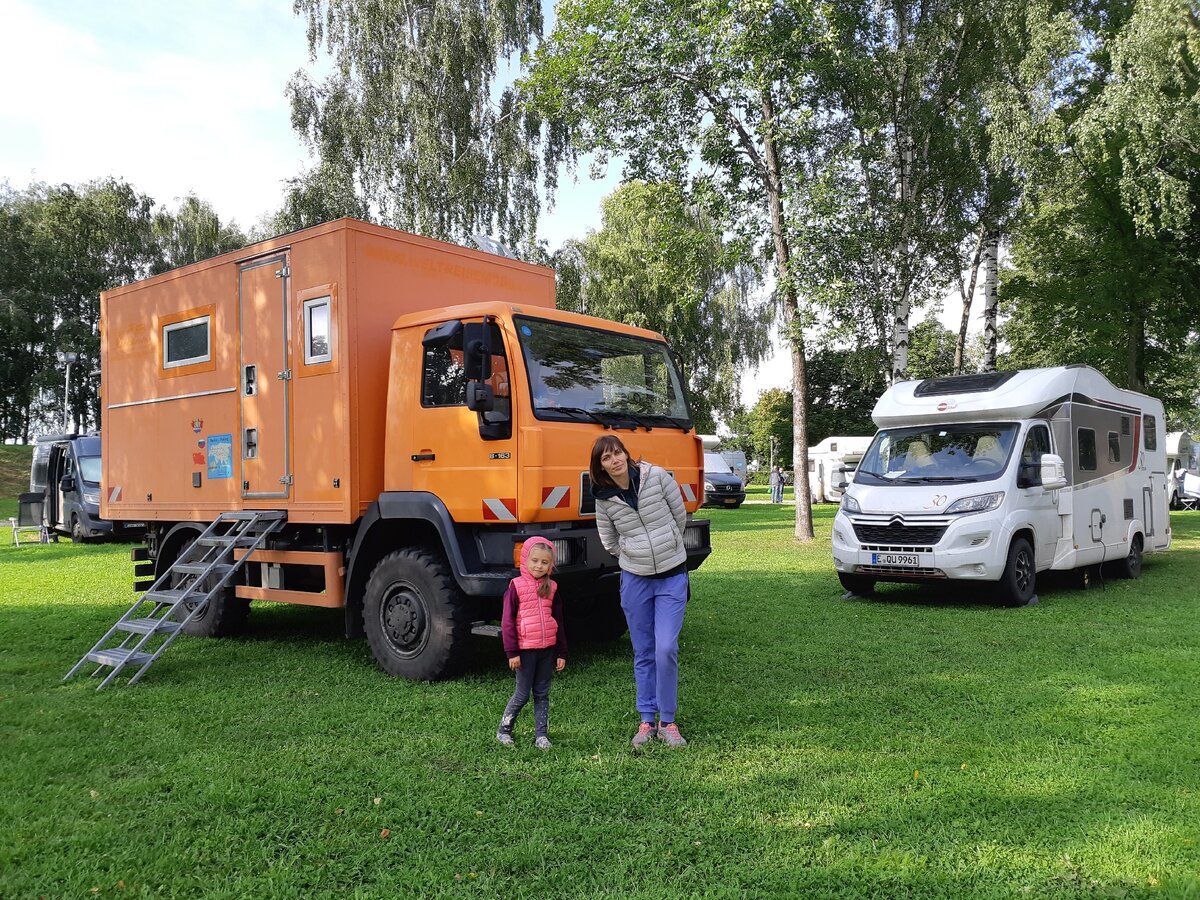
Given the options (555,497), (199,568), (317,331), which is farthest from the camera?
(199,568)

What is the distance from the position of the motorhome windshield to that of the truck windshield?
13.1ft

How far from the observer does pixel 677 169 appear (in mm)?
18219

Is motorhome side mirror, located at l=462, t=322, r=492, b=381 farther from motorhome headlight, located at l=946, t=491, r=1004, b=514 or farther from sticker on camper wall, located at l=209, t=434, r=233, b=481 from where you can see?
motorhome headlight, located at l=946, t=491, r=1004, b=514

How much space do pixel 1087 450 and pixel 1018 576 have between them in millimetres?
2323

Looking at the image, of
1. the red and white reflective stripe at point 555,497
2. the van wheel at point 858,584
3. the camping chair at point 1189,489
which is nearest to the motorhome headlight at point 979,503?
the van wheel at point 858,584

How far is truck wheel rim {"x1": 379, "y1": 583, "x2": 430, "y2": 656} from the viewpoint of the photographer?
6.47 meters

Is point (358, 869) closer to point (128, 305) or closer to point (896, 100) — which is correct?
point (128, 305)

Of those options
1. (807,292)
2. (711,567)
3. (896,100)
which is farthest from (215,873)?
(896,100)

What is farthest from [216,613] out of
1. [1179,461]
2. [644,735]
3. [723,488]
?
[1179,461]

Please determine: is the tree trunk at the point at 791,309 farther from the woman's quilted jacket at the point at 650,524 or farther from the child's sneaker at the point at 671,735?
the child's sneaker at the point at 671,735

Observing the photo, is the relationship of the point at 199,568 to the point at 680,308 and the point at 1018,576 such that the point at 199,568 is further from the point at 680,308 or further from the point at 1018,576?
the point at 680,308

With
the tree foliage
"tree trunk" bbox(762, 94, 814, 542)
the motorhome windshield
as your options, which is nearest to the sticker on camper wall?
the motorhome windshield

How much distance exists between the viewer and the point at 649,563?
16.3 feet

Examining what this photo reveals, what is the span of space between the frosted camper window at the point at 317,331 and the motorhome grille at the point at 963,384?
7.14 metres
